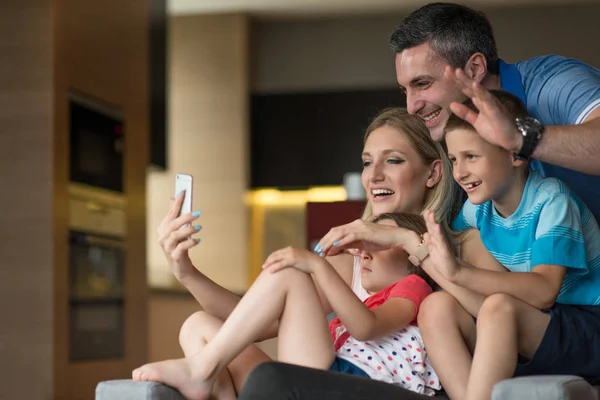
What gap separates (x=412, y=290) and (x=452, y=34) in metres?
0.72

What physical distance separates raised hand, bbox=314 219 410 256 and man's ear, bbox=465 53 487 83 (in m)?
0.60

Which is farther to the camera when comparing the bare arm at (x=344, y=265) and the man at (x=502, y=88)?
the bare arm at (x=344, y=265)

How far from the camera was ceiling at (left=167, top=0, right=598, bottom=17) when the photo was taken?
743 centimetres

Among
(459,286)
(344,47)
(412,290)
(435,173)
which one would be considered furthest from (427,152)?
(344,47)

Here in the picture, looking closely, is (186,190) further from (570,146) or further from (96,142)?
(96,142)

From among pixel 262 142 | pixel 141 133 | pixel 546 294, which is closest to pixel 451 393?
pixel 546 294

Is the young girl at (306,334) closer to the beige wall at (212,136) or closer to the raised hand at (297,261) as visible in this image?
the raised hand at (297,261)

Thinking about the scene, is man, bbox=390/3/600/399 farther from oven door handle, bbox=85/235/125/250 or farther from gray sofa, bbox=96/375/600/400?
oven door handle, bbox=85/235/125/250

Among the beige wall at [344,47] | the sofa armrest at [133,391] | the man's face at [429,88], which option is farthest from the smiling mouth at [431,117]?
the beige wall at [344,47]

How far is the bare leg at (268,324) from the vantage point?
1.84 metres

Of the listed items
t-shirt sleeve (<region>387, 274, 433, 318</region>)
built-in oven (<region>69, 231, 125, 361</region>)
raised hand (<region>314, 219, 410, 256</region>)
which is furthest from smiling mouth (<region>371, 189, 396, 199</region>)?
built-in oven (<region>69, 231, 125, 361</region>)

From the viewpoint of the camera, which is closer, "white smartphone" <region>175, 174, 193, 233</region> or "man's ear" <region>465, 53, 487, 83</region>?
"white smartphone" <region>175, 174, 193, 233</region>

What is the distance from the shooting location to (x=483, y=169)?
1.96 metres

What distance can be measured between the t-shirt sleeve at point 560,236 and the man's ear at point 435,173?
538 millimetres
